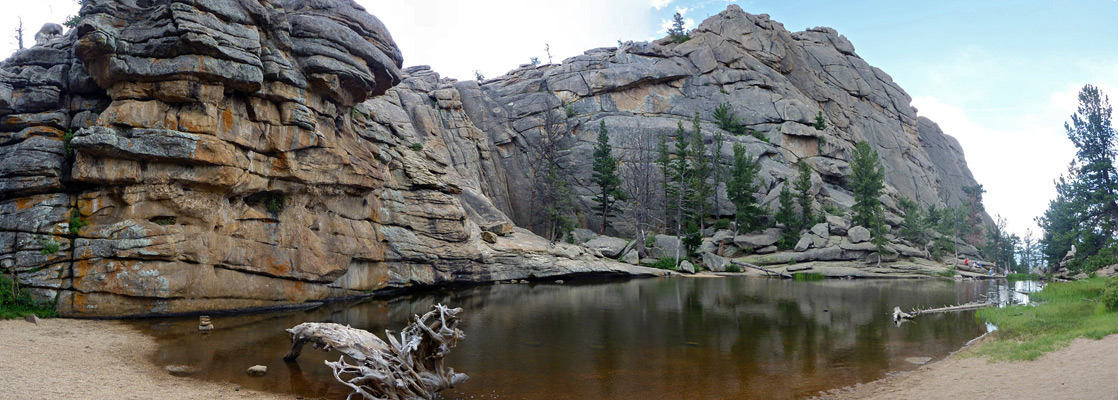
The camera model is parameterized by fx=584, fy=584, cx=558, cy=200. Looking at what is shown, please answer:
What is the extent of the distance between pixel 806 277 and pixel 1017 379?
36615 mm

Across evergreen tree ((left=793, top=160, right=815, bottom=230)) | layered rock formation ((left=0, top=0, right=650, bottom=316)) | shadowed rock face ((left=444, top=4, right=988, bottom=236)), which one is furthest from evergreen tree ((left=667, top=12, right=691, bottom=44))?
layered rock formation ((left=0, top=0, right=650, bottom=316))

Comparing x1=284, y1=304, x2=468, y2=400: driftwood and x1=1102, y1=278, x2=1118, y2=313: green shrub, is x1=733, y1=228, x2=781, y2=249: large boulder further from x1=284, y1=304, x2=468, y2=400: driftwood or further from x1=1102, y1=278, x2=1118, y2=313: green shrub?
x1=284, y1=304, x2=468, y2=400: driftwood

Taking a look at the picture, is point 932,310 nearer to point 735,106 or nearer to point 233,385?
point 233,385

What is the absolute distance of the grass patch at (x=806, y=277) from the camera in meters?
45.9

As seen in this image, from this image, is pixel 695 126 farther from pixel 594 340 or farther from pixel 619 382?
pixel 619 382

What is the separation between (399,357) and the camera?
12961 mm

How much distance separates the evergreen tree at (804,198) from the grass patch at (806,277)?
994cm

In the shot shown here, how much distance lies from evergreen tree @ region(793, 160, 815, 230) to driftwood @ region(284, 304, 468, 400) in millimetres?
49589

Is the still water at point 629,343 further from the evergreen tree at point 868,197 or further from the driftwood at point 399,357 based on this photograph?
the evergreen tree at point 868,197

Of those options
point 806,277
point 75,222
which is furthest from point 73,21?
point 806,277

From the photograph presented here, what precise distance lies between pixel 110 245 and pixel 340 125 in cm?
1224

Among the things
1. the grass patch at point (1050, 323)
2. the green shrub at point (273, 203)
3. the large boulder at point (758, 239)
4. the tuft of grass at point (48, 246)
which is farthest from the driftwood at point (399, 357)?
the large boulder at point (758, 239)

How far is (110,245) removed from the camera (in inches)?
852

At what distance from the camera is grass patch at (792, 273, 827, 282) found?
4587 cm
